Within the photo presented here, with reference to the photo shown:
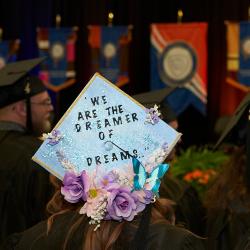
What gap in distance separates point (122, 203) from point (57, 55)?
768cm

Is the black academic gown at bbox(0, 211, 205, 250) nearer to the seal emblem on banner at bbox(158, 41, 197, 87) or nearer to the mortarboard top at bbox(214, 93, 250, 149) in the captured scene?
the mortarboard top at bbox(214, 93, 250, 149)

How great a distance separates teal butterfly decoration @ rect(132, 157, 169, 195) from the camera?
1761 mm

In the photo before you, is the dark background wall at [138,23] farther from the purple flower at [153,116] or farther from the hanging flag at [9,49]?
the purple flower at [153,116]

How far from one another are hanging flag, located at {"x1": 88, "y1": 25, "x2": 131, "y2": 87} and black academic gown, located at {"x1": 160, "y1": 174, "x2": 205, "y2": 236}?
5443 mm

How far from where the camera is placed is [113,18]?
10070 millimetres

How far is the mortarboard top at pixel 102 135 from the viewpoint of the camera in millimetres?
1835

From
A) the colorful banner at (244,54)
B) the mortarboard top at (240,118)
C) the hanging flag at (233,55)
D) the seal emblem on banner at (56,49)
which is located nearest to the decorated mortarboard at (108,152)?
the mortarboard top at (240,118)

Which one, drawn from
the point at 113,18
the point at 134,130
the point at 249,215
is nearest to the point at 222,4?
the point at 113,18

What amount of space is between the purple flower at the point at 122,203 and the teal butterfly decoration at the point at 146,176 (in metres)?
0.03

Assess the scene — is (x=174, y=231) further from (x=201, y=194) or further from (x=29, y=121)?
(x=201, y=194)

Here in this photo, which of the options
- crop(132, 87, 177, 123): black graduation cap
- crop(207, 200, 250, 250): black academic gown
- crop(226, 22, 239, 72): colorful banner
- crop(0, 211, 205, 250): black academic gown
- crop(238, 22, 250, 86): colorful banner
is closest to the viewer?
crop(0, 211, 205, 250): black academic gown

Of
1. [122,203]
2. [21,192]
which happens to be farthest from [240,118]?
[122,203]

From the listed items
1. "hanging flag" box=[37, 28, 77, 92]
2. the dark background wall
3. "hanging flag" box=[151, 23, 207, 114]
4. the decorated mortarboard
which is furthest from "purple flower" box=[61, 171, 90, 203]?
the dark background wall

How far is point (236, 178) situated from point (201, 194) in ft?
6.08
